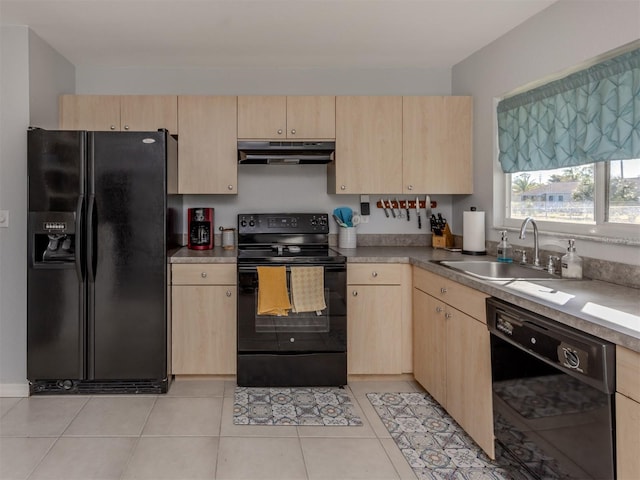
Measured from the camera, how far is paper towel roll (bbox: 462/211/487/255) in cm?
330

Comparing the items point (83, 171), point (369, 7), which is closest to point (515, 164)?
point (369, 7)

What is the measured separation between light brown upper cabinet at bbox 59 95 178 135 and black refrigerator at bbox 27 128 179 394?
1.58ft

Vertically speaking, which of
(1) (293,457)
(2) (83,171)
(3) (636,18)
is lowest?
(1) (293,457)

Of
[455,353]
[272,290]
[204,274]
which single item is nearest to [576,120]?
[455,353]

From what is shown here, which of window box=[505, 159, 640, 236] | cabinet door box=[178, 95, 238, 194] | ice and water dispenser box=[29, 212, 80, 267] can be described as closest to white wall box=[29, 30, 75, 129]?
ice and water dispenser box=[29, 212, 80, 267]

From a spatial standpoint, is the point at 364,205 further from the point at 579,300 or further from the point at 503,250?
the point at 579,300

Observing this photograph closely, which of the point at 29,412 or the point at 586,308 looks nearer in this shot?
the point at 586,308

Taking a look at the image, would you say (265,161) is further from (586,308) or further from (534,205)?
(586,308)

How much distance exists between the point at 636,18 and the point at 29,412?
3.76 metres

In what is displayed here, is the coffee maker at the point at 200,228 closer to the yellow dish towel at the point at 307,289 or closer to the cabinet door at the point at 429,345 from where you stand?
the yellow dish towel at the point at 307,289

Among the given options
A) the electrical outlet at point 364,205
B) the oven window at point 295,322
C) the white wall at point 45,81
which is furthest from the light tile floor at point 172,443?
the white wall at point 45,81

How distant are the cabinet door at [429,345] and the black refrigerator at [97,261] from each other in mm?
→ 1669

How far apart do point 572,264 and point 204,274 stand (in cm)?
222

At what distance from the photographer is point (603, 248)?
2.30 metres
